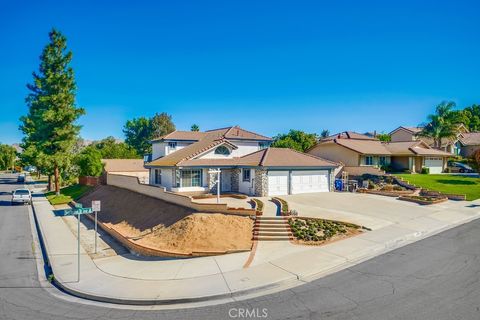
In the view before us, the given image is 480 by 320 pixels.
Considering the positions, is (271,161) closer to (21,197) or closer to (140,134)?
(21,197)

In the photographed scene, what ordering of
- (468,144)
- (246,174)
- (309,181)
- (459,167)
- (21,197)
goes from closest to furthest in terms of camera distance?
(246,174) → (309,181) → (21,197) → (459,167) → (468,144)

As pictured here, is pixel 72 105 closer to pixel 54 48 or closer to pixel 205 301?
pixel 54 48

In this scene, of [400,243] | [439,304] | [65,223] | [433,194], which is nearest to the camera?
[439,304]

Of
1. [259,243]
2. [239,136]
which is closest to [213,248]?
[259,243]

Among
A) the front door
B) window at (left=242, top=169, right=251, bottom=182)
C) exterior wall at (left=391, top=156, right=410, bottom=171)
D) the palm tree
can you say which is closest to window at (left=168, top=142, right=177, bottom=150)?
the front door

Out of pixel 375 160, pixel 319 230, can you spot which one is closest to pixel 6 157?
pixel 375 160

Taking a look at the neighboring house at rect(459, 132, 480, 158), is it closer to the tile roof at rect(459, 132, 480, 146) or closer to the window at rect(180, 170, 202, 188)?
the tile roof at rect(459, 132, 480, 146)
